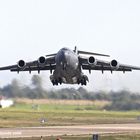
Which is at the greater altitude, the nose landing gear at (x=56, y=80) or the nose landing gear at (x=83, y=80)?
the nose landing gear at (x=83, y=80)

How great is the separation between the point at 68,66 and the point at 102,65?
825cm

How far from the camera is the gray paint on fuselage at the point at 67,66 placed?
158 feet

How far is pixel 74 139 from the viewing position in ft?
153

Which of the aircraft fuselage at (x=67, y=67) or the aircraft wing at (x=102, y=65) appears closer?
the aircraft fuselage at (x=67, y=67)

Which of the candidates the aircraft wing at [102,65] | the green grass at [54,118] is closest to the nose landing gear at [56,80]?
the aircraft wing at [102,65]

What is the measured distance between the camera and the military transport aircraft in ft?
159

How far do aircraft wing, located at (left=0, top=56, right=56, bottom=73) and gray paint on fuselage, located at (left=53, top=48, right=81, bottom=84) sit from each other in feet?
7.50

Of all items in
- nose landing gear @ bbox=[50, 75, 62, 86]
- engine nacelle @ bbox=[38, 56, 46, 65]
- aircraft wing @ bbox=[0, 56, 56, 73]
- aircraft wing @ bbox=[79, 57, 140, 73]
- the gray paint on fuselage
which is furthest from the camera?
aircraft wing @ bbox=[79, 57, 140, 73]

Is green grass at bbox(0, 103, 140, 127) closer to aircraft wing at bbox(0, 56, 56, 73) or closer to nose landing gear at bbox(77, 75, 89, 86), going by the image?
aircraft wing at bbox(0, 56, 56, 73)

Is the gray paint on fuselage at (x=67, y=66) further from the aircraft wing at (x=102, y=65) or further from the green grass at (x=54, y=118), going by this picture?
the green grass at (x=54, y=118)

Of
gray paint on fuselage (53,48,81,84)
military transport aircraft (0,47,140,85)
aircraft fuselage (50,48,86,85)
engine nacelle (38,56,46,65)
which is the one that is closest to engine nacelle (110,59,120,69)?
military transport aircraft (0,47,140,85)

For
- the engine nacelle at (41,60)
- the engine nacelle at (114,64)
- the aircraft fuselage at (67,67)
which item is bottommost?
the aircraft fuselage at (67,67)

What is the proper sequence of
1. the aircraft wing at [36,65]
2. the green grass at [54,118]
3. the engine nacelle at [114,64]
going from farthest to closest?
the green grass at [54,118] < the engine nacelle at [114,64] < the aircraft wing at [36,65]

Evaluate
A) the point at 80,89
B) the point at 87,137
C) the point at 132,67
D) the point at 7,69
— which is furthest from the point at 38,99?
the point at 87,137
